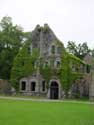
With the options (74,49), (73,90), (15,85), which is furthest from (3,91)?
(74,49)

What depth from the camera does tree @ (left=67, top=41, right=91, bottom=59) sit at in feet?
294

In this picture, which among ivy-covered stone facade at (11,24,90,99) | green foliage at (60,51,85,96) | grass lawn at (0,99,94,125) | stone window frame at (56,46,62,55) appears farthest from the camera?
stone window frame at (56,46,62,55)

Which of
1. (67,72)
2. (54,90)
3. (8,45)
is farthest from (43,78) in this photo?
(8,45)

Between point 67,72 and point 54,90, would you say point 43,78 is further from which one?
point 67,72

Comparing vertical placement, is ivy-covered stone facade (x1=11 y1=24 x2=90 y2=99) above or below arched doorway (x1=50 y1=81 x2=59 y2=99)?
above

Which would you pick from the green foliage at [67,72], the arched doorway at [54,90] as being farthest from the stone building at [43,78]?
the green foliage at [67,72]

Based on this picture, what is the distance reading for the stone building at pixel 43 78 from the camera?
58.4 meters

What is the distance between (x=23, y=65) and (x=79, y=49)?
35473 mm

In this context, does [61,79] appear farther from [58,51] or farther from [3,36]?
[3,36]

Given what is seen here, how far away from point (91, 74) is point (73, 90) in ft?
13.4

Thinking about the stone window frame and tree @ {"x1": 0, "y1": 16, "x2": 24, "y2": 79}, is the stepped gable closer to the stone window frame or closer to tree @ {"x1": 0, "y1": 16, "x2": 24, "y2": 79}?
the stone window frame

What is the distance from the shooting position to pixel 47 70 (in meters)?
58.9

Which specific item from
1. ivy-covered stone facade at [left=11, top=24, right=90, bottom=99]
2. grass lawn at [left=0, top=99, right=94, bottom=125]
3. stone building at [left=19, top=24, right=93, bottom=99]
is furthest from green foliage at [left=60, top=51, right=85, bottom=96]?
grass lawn at [left=0, top=99, right=94, bottom=125]

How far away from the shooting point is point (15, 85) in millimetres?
60250
